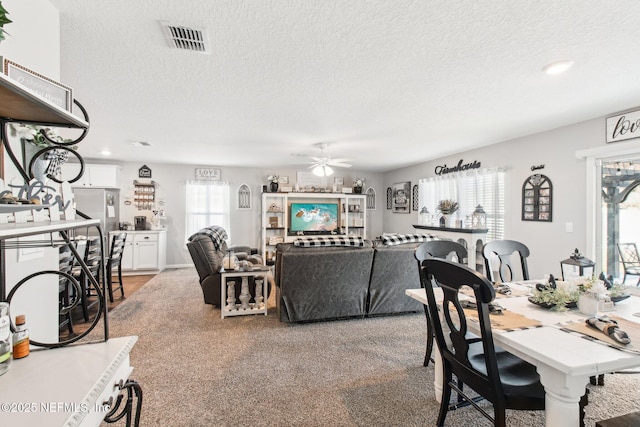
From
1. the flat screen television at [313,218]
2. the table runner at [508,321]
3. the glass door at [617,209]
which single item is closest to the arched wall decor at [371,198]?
the flat screen television at [313,218]

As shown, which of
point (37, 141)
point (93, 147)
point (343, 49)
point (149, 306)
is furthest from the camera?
point (93, 147)

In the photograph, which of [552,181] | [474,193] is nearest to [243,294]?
[474,193]

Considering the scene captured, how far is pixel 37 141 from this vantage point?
1.16 metres

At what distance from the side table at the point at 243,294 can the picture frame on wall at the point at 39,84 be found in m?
2.72

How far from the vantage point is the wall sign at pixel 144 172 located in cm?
638

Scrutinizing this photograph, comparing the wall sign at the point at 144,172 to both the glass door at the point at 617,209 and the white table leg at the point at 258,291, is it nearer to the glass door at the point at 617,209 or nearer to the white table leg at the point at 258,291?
the white table leg at the point at 258,291

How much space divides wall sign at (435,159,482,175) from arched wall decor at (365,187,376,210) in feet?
7.61

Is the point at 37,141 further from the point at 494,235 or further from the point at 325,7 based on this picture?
the point at 494,235

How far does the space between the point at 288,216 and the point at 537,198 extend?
15.9 ft

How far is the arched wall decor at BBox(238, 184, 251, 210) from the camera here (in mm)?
7020

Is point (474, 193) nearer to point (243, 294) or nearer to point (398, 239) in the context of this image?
point (398, 239)

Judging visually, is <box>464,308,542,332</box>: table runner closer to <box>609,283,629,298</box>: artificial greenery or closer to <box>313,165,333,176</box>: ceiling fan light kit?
<box>609,283,629,298</box>: artificial greenery

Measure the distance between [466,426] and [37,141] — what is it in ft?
8.70

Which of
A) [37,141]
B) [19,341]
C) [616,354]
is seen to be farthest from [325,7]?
[616,354]
